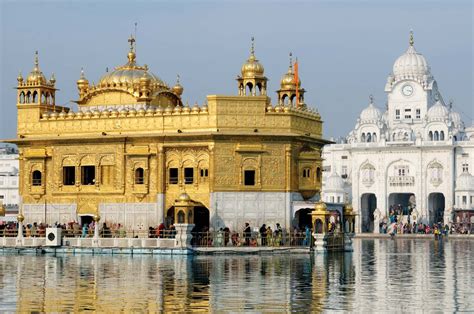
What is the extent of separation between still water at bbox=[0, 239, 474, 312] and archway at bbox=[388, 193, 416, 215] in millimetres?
51545

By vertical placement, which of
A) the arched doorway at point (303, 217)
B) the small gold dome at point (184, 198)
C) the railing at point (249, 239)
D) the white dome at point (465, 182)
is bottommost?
the railing at point (249, 239)

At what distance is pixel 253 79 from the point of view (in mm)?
37250

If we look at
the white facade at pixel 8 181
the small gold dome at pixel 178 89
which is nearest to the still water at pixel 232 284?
the small gold dome at pixel 178 89

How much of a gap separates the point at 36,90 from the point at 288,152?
11383 millimetres

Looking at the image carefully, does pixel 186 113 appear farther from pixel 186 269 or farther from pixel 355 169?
pixel 355 169

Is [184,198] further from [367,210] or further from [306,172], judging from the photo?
[367,210]

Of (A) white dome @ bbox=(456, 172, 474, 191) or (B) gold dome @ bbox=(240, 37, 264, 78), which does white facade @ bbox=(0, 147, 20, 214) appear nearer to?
(A) white dome @ bbox=(456, 172, 474, 191)

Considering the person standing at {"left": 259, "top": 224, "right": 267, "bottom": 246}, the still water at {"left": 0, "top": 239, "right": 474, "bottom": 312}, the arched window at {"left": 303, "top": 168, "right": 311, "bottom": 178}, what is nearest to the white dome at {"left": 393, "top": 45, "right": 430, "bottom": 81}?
the arched window at {"left": 303, "top": 168, "right": 311, "bottom": 178}

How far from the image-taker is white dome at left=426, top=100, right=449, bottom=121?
80250mm

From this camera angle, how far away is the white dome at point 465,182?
76438mm

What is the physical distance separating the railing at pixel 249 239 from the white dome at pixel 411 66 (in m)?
52.1

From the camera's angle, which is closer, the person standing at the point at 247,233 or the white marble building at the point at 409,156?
the person standing at the point at 247,233

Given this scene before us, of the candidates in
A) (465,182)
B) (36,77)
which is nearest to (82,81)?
(36,77)

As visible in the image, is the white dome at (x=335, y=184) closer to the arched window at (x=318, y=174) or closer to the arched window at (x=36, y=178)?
the arched window at (x=318, y=174)
